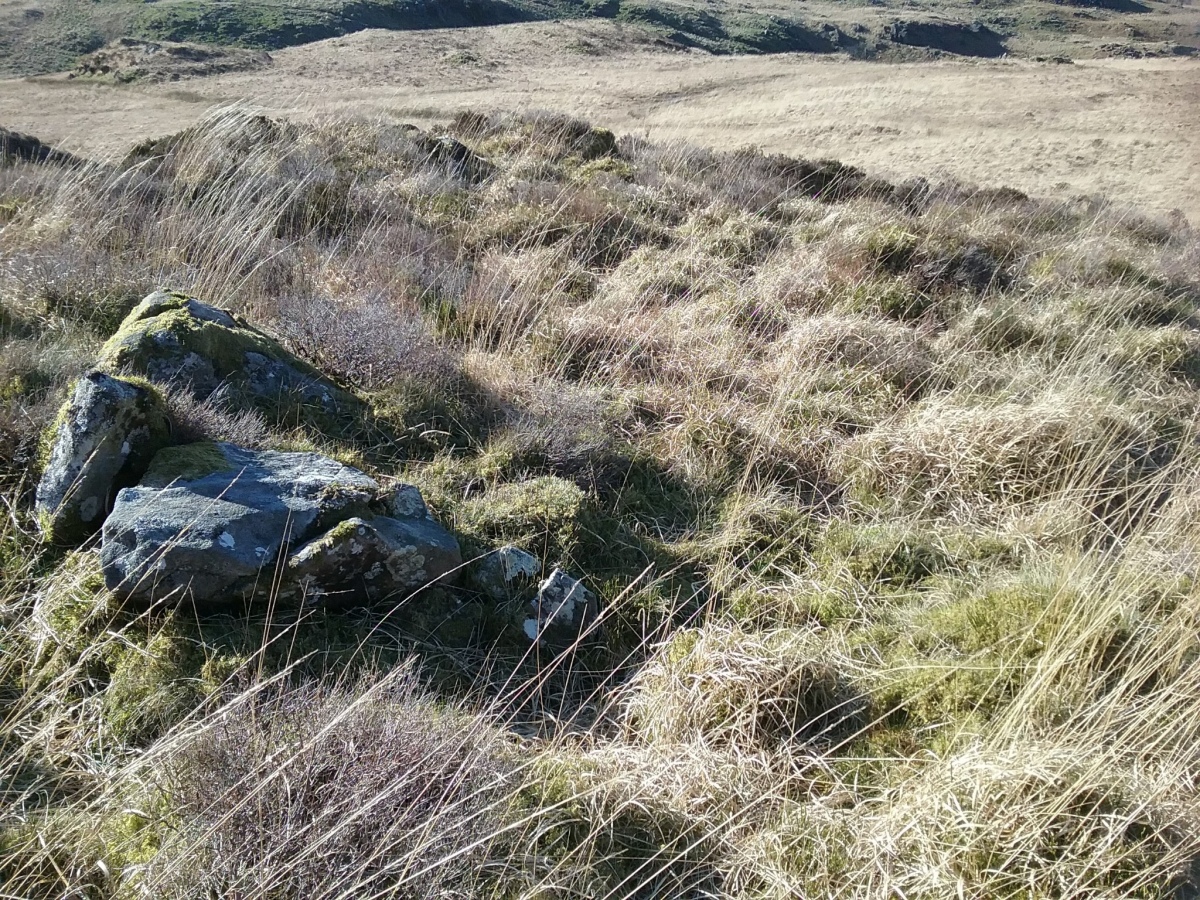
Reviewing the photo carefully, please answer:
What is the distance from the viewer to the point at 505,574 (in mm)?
3219

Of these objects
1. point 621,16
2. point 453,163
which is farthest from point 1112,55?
point 453,163

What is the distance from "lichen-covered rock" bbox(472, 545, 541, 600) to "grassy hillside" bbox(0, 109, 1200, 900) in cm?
13

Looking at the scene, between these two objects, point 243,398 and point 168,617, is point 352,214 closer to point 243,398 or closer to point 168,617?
point 243,398

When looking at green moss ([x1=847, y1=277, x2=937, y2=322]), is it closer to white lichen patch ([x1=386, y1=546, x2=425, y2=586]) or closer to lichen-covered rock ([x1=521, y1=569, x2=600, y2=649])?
lichen-covered rock ([x1=521, y1=569, x2=600, y2=649])

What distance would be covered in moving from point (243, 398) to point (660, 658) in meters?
2.30

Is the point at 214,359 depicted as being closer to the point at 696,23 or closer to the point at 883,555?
the point at 883,555

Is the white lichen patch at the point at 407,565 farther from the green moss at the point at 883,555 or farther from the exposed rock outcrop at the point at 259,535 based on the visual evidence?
the green moss at the point at 883,555

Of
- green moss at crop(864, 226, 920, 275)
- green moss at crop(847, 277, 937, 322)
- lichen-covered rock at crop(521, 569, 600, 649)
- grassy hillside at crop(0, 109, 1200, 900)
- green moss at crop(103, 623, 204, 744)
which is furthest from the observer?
green moss at crop(864, 226, 920, 275)

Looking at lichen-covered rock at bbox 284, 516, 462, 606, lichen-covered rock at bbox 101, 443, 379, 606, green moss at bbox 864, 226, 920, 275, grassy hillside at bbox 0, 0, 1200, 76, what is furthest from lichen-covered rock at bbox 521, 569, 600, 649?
grassy hillside at bbox 0, 0, 1200, 76

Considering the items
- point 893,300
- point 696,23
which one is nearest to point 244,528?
point 893,300

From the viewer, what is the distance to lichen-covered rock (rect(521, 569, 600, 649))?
309 cm

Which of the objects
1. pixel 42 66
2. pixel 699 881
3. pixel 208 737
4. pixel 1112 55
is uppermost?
pixel 1112 55

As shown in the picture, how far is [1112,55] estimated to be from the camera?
48062 millimetres

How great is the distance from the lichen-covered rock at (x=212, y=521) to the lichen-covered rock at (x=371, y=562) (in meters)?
0.10
